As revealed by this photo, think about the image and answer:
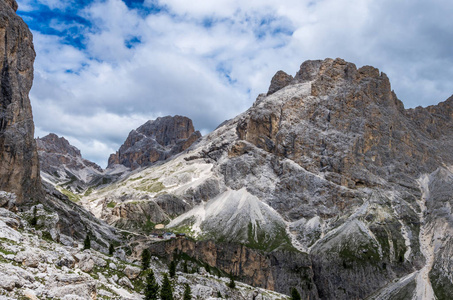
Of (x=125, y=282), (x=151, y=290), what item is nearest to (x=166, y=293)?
(x=151, y=290)

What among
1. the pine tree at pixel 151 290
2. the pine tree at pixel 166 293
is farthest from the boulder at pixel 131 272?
the pine tree at pixel 166 293

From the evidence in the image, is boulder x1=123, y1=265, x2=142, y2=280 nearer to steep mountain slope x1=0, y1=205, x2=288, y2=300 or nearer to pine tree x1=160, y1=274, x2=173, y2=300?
steep mountain slope x1=0, y1=205, x2=288, y2=300

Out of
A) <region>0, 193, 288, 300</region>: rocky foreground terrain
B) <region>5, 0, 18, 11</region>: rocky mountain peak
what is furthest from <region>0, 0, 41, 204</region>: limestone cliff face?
<region>0, 193, 288, 300</region>: rocky foreground terrain

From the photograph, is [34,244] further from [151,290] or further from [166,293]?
[166,293]

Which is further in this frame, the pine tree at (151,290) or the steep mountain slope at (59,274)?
the pine tree at (151,290)

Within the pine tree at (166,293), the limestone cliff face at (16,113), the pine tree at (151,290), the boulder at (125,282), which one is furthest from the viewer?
the limestone cliff face at (16,113)

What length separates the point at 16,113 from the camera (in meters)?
130

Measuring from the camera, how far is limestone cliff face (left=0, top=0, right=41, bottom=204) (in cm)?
12700

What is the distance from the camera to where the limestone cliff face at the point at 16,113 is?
417 feet

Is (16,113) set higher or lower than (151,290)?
higher

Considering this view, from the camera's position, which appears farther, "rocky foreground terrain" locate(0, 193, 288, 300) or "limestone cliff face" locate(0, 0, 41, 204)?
"limestone cliff face" locate(0, 0, 41, 204)

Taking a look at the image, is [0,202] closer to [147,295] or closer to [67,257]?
[67,257]

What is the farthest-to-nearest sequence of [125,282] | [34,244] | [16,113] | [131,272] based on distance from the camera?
1. [16,113]
2. [131,272]
3. [125,282]
4. [34,244]

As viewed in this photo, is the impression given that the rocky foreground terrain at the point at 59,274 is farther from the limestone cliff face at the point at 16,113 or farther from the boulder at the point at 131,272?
the limestone cliff face at the point at 16,113
